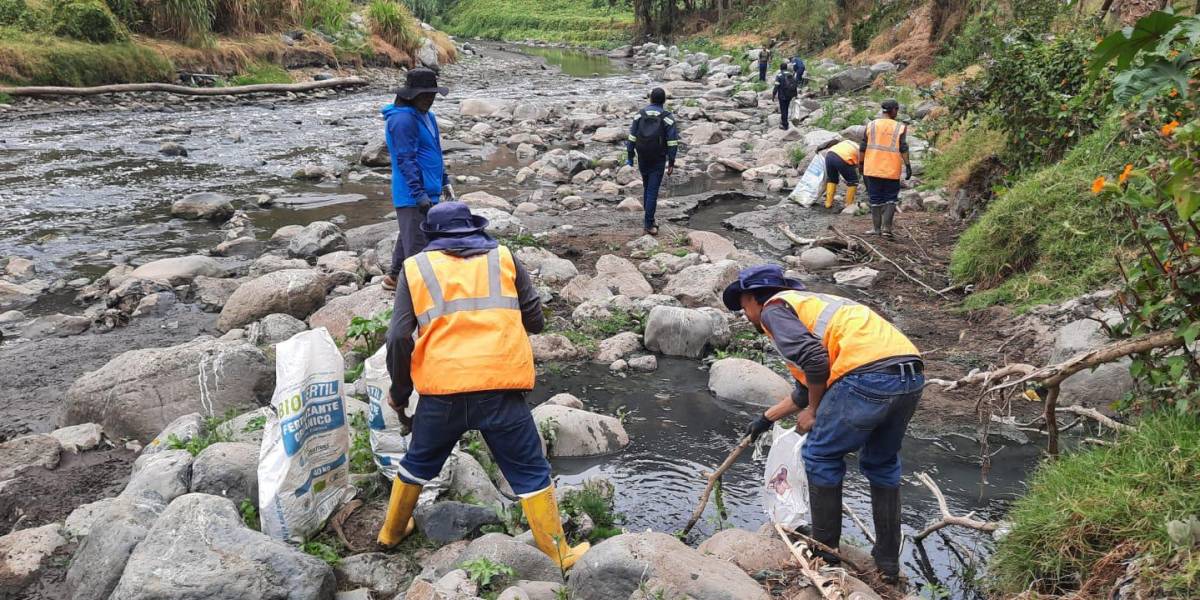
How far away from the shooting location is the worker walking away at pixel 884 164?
30.5 feet

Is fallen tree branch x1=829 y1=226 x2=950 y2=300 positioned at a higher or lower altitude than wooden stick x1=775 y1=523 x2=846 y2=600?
lower

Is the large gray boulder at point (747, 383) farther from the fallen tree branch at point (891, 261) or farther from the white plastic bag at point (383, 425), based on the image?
the fallen tree branch at point (891, 261)

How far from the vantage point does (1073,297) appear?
6469mm

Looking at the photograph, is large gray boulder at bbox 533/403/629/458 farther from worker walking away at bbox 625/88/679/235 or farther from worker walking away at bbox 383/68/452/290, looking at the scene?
worker walking away at bbox 625/88/679/235

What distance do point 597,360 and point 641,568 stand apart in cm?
350

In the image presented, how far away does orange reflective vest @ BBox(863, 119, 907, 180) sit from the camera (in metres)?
9.28

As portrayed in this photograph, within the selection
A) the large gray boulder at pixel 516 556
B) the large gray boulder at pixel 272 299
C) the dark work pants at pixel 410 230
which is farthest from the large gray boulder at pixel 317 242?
the large gray boulder at pixel 516 556

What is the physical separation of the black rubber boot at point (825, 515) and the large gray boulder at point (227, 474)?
246cm

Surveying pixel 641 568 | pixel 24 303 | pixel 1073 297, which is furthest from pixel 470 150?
pixel 641 568

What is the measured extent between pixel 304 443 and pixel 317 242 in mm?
5998

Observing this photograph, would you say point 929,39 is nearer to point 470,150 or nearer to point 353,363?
point 470,150

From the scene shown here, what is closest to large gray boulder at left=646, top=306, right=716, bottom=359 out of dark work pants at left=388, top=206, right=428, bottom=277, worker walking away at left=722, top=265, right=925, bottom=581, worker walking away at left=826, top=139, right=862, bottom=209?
dark work pants at left=388, top=206, right=428, bottom=277

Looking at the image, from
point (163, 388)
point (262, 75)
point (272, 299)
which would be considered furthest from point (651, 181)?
point (262, 75)

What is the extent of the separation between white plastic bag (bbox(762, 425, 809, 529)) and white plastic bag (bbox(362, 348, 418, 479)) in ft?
5.74
